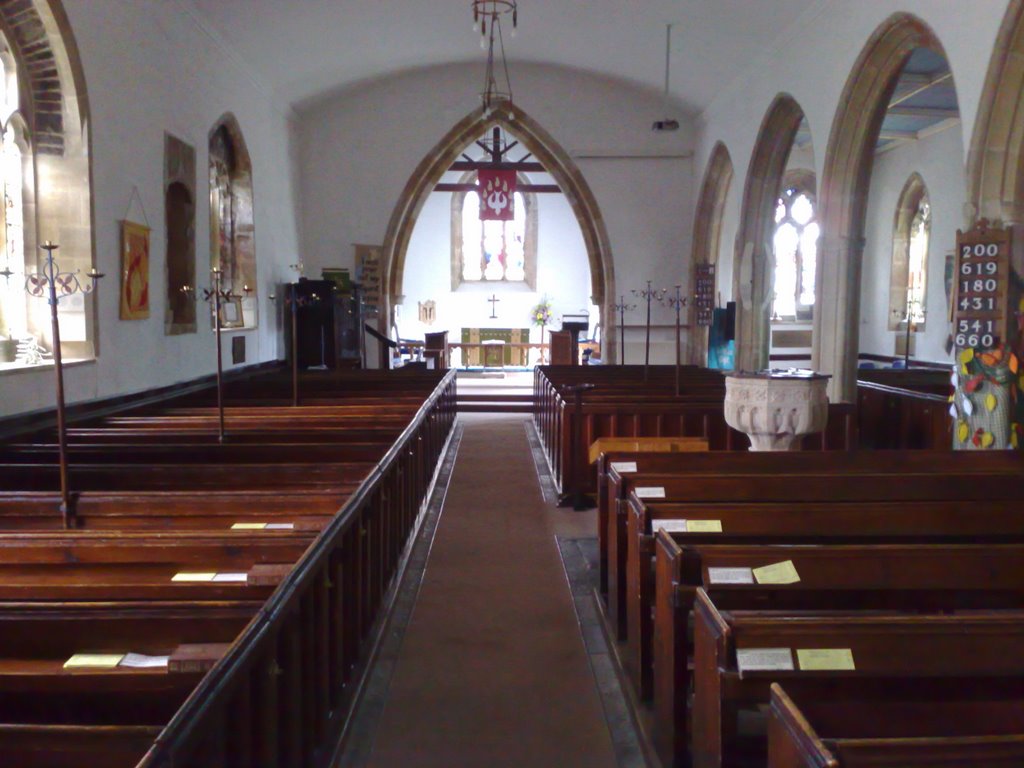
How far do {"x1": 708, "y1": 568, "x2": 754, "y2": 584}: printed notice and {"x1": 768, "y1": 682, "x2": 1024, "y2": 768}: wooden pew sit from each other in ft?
1.77

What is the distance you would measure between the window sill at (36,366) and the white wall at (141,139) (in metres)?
0.03

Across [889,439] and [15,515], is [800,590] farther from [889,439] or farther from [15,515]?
[889,439]

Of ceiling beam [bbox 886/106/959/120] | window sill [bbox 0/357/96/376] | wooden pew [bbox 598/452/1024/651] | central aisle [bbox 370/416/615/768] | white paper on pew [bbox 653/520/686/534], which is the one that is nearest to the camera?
central aisle [bbox 370/416/615/768]

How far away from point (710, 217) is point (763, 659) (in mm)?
11037

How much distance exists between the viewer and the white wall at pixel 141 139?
567cm

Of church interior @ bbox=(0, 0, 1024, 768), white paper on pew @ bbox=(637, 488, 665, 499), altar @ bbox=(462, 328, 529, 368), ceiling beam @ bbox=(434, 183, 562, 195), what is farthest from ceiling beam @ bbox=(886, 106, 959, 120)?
white paper on pew @ bbox=(637, 488, 665, 499)

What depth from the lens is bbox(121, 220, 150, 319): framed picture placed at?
6.14 metres

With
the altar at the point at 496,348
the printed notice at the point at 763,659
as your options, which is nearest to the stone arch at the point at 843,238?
the printed notice at the point at 763,659

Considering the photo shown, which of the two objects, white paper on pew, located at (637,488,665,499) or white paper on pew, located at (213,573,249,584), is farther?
white paper on pew, located at (637,488,665,499)

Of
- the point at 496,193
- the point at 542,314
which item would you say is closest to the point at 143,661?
the point at 496,193

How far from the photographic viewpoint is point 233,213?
9508 mm

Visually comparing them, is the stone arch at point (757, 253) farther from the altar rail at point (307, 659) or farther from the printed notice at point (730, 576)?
the printed notice at point (730, 576)

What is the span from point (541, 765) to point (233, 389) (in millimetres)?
5543

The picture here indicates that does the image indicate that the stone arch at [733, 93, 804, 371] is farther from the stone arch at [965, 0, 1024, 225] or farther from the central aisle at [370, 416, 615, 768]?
the central aisle at [370, 416, 615, 768]
